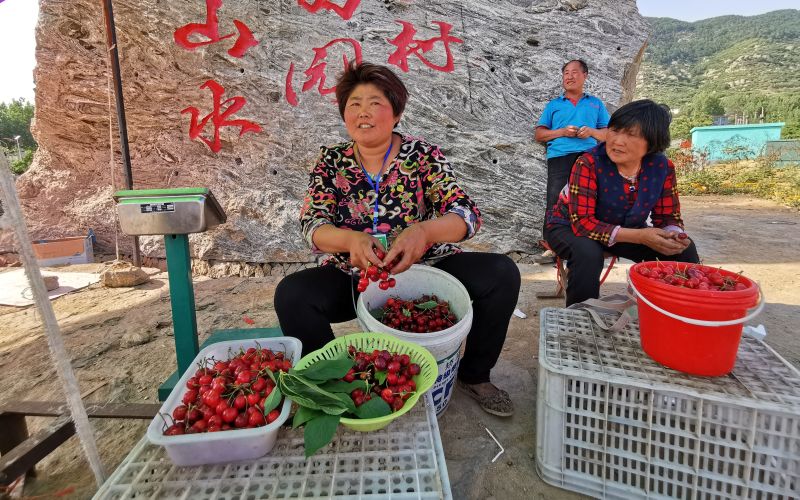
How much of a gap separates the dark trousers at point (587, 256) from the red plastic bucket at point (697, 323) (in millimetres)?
731

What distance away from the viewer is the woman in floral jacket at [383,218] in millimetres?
1654

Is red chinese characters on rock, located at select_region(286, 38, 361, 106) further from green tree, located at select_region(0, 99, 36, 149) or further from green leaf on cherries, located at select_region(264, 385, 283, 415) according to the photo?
green tree, located at select_region(0, 99, 36, 149)

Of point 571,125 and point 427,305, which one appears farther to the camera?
point 571,125

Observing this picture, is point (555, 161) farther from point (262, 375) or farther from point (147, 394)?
point (147, 394)

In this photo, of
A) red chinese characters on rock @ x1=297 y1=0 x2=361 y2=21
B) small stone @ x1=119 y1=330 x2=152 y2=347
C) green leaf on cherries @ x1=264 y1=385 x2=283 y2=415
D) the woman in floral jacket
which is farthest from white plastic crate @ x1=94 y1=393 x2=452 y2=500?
red chinese characters on rock @ x1=297 y1=0 x2=361 y2=21

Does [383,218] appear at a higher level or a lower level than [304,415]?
higher

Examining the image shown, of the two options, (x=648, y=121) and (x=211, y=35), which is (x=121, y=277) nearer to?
(x=211, y=35)

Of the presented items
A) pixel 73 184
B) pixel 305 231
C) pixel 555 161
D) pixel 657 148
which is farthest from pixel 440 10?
pixel 73 184

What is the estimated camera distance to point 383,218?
5.94 feet

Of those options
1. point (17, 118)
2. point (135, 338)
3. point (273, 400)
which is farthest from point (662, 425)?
point (17, 118)

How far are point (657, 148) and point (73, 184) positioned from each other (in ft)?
18.8

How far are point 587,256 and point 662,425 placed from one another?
1013 millimetres

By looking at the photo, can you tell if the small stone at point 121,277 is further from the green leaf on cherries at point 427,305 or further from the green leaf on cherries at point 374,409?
the green leaf on cherries at point 374,409

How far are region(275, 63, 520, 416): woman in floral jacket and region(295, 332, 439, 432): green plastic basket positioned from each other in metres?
0.30
